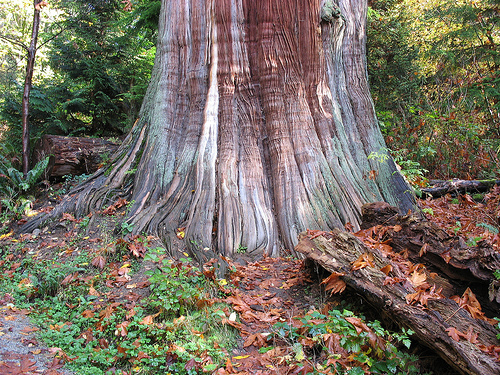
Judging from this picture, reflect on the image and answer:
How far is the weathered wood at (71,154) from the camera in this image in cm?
718

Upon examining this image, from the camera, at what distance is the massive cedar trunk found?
15.7 feet

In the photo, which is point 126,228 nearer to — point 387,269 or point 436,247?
point 387,269

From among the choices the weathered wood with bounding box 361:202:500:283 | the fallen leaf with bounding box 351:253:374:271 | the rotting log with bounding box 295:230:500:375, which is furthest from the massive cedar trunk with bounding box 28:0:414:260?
the fallen leaf with bounding box 351:253:374:271

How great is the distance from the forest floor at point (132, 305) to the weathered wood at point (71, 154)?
2.62 metres

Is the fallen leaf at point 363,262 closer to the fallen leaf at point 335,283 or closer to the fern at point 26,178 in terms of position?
the fallen leaf at point 335,283

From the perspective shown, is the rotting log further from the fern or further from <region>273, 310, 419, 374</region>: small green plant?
the fern

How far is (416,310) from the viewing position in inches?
97.4

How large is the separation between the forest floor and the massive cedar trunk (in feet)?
1.96

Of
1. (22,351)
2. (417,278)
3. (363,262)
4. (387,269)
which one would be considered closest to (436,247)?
(417,278)

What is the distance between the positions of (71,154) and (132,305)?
5.32 meters

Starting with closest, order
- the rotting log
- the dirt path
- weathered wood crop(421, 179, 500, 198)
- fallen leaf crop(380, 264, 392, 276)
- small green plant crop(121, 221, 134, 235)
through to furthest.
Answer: the rotting log < the dirt path < fallen leaf crop(380, 264, 392, 276) < small green plant crop(121, 221, 134, 235) < weathered wood crop(421, 179, 500, 198)

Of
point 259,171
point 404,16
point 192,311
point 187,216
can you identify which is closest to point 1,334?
point 192,311

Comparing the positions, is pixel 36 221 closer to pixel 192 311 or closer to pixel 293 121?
pixel 192 311

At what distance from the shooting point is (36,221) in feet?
16.5
